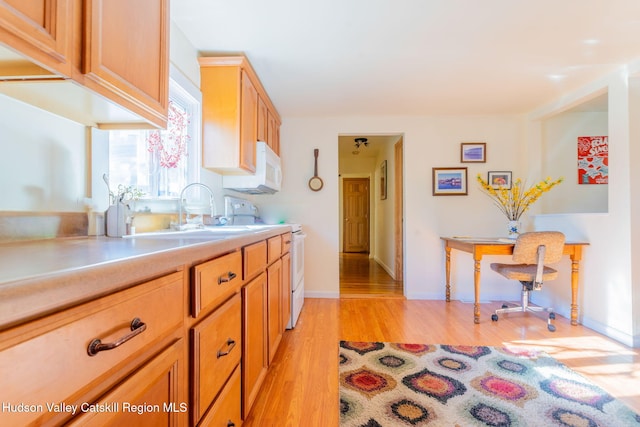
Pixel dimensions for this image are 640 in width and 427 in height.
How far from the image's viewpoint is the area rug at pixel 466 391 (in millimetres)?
1417

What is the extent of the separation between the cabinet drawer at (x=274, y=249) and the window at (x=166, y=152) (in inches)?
28.9

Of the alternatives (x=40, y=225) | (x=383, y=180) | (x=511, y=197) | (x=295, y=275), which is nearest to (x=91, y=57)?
(x=40, y=225)

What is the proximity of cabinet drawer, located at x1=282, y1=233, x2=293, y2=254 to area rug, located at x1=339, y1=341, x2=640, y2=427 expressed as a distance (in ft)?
2.84

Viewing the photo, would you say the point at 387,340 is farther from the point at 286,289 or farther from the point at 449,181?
the point at 449,181

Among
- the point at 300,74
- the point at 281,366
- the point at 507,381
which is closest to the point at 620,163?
the point at 507,381

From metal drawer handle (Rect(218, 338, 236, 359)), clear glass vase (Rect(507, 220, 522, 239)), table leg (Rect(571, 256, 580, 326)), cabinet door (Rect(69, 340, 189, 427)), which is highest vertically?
clear glass vase (Rect(507, 220, 522, 239))

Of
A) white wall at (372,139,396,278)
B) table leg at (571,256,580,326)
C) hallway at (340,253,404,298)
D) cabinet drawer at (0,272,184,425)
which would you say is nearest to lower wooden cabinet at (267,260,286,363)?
cabinet drawer at (0,272,184,425)

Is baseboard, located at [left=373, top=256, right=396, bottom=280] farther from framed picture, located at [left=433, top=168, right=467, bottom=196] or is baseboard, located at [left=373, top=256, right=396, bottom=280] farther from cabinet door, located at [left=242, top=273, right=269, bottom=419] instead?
cabinet door, located at [left=242, top=273, right=269, bottom=419]

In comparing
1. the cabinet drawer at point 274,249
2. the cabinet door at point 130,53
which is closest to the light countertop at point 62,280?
the cabinet door at point 130,53

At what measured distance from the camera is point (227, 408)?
1.05 meters

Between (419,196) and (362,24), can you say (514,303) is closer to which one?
(419,196)

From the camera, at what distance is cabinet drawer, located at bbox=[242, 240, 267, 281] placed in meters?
Result: 1.26

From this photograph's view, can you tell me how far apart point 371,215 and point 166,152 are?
5.77m

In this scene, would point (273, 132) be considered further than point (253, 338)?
Yes
